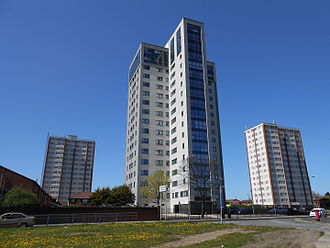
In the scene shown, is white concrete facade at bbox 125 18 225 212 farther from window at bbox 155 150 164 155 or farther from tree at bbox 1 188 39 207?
tree at bbox 1 188 39 207

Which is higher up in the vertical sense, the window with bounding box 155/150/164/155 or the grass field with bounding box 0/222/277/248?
the window with bounding box 155/150/164/155

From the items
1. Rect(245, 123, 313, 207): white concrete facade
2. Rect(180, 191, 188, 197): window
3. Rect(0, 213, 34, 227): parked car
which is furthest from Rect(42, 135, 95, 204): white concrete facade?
Rect(0, 213, 34, 227): parked car

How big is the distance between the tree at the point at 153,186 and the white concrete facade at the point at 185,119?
4.32 meters

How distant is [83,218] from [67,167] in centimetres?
13574

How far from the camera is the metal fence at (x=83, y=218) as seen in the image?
1292 inches

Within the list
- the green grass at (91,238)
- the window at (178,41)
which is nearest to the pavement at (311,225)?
the green grass at (91,238)

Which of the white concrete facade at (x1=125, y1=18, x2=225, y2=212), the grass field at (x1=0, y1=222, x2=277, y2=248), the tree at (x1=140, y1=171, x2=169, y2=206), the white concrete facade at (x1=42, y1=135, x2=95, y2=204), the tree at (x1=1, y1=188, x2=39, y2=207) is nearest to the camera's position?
the grass field at (x1=0, y1=222, x2=277, y2=248)

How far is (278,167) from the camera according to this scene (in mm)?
127938

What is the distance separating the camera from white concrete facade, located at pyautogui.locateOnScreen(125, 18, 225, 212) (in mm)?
71125

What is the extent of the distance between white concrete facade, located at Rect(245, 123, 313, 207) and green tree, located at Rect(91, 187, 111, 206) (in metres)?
89.1

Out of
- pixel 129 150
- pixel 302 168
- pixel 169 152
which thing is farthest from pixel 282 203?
pixel 129 150

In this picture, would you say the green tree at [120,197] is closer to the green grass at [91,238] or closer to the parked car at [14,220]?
the parked car at [14,220]

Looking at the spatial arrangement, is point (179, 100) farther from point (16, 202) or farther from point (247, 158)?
point (247, 158)

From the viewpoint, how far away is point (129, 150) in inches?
3477
